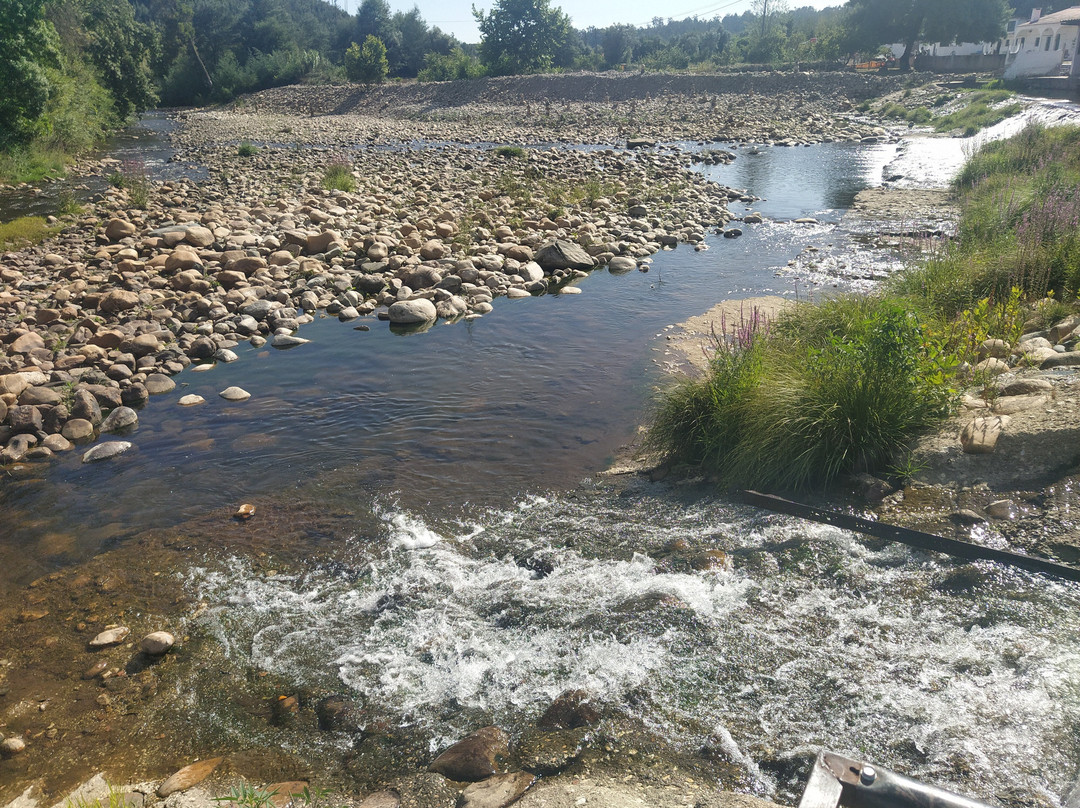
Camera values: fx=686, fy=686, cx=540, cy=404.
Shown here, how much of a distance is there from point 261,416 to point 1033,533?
7.59m

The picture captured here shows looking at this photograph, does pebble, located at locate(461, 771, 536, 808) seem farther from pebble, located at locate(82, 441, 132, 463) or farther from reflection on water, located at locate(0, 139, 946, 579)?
pebble, located at locate(82, 441, 132, 463)

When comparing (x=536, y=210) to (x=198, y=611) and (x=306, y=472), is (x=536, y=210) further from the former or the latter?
(x=198, y=611)

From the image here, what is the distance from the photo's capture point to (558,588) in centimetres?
493

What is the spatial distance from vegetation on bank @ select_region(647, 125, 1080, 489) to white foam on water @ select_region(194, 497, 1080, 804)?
0.76m

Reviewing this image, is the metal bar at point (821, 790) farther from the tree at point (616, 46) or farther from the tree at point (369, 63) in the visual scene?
the tree at point (616, 46)

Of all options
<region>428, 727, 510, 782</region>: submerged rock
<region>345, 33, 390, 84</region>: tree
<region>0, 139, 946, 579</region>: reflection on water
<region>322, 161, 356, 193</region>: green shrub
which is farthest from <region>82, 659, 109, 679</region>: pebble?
<region>345, 33, 390, 84</region>: tree

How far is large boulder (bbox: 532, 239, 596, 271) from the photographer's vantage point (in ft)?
44.8

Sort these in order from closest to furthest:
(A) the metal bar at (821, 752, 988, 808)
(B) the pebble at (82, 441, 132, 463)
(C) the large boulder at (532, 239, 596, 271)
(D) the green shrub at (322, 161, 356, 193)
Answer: (A) the metal bar at (821, 752, 988, 808)
(B) the pebble at (82, 441, 132, 463)
(C) the large boulder at (532, 239, 596, 271)
(D) the green shrub at (322, 161, 356, 193)

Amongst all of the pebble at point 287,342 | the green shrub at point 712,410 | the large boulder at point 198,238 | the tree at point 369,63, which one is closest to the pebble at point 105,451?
the pebble at point 287,342

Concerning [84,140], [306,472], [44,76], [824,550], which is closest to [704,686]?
[824,550]

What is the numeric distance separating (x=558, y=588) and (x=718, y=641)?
3.97 ft

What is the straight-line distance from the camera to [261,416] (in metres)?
8.20

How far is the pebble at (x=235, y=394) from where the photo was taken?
8.62 meters

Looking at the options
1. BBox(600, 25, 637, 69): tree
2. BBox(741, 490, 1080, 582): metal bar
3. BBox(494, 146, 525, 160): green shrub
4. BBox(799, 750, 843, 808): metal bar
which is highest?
BBox(600, 25, 637, 69): tree
